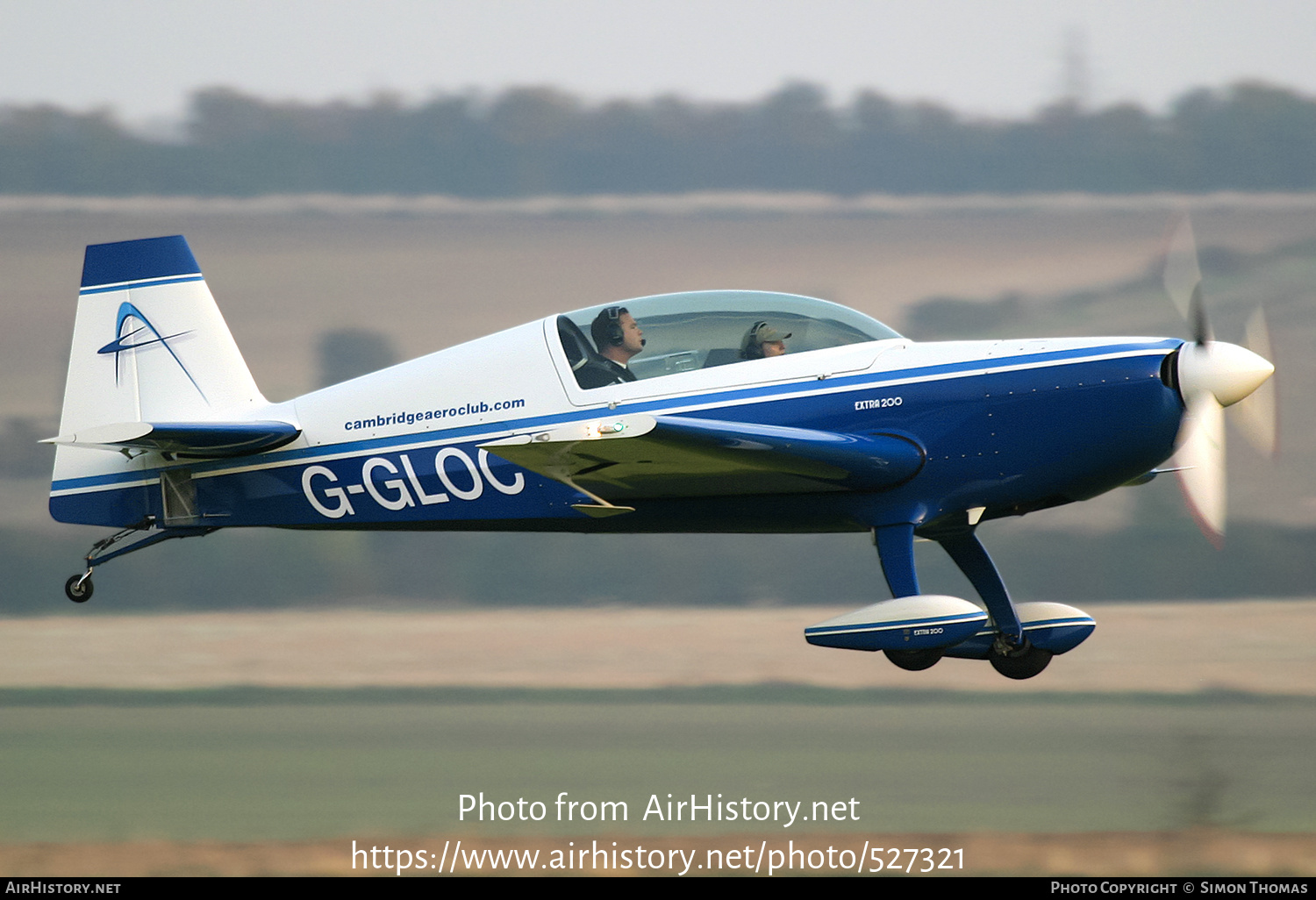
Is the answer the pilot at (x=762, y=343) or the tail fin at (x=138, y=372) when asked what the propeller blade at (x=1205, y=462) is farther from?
the tail fin at (x=138, y=372)

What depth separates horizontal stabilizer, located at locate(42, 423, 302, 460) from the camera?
7398 mm

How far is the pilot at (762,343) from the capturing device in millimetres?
7387

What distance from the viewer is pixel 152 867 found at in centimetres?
1335

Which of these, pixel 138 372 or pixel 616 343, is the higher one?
pixel 138 372

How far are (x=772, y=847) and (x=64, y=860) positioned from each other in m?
8.63

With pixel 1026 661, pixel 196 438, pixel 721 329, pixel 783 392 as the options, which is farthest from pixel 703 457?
pixel 196 438

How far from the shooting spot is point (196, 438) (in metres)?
7.80

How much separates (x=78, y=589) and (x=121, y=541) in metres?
0.51

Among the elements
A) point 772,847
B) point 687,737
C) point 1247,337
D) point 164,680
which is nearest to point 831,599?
point 687,737

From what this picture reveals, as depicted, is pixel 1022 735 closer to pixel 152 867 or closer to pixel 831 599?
pixel 831 599

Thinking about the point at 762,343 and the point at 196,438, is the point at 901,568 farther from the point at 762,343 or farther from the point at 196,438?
the point at 196,438

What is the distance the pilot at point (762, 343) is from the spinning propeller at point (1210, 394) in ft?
7.75

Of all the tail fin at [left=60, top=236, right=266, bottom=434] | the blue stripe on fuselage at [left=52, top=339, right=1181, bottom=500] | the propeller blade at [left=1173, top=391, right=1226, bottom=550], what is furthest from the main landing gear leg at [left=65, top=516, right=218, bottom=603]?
the propeller blade at [left=1173, top=391, right=1226, bottom=550]
